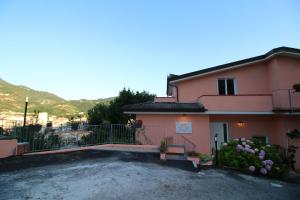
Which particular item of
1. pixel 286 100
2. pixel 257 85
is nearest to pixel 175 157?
pixel 286 100

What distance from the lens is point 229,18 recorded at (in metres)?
16.8

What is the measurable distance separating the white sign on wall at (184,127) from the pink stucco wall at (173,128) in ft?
0.68

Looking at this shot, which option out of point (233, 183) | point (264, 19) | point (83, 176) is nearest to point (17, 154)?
point (83, 176)

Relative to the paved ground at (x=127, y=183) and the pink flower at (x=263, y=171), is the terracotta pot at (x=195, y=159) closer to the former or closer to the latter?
the paved ground at (x=127, y=183)

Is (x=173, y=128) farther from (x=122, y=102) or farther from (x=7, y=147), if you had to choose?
(x=122, y=102)

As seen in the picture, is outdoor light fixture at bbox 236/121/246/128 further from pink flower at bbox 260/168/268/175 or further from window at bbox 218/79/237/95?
pink flower at bbox 260/168/268/175

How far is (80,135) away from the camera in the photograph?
11.8 meters

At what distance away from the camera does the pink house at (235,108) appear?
12148 mm

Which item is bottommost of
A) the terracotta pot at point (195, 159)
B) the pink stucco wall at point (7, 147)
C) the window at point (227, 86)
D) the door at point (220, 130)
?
the terracotta pot at point (195, 159)

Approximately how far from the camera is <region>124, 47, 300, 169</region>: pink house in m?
12.1

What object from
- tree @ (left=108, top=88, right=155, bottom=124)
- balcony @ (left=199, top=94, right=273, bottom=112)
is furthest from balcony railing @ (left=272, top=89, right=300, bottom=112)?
tree @ (left=108, top=88, right=155, bottom=124)

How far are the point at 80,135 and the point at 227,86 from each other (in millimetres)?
12138

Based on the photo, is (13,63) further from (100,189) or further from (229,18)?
(229,18)

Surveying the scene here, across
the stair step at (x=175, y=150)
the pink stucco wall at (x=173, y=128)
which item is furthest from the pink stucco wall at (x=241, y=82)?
the stair step at (x=175, y=150)
